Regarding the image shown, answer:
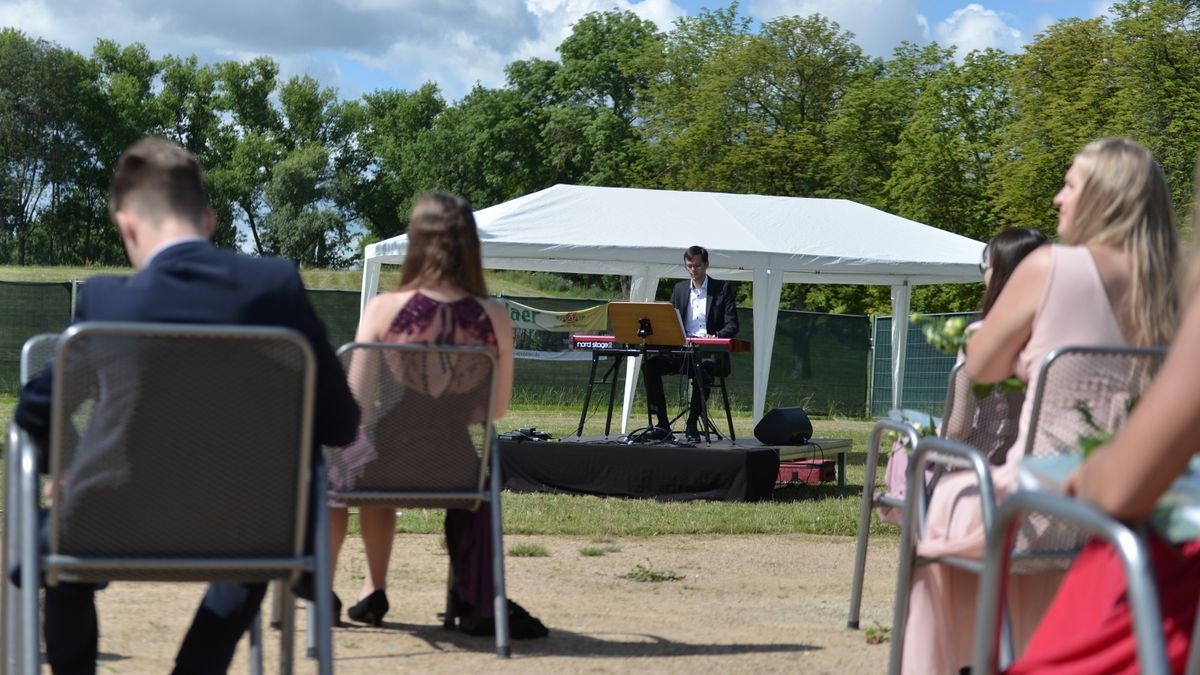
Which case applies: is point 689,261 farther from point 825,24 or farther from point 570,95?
point 570,95

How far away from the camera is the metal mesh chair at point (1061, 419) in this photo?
10.8 feet

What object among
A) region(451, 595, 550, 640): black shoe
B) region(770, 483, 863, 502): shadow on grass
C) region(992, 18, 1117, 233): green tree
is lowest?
region(770, 483, 863, 502): shadow on grass

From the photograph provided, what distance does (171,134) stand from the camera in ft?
279

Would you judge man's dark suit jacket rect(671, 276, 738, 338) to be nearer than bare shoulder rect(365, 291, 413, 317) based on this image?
No

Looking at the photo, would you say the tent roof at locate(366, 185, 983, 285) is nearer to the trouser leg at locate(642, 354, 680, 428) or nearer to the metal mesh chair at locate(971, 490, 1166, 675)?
the trouser leg at locate(642, 354, 680, 428)

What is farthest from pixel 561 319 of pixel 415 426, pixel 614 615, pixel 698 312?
pixel 415 426

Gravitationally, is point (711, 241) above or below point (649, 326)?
above

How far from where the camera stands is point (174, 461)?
2.79 metres

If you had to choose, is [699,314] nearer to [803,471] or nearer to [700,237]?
[700,237]

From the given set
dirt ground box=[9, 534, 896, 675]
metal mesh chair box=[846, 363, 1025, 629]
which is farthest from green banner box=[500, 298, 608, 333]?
metal mesh chair box=[846, 363, 1025, 629]

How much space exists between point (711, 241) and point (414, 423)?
9725 mm

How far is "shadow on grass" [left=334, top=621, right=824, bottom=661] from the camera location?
16.5 feet

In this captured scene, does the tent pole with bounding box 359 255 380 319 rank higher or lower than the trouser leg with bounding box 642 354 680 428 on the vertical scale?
higher

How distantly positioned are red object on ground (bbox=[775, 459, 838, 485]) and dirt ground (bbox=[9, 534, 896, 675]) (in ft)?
10.8
